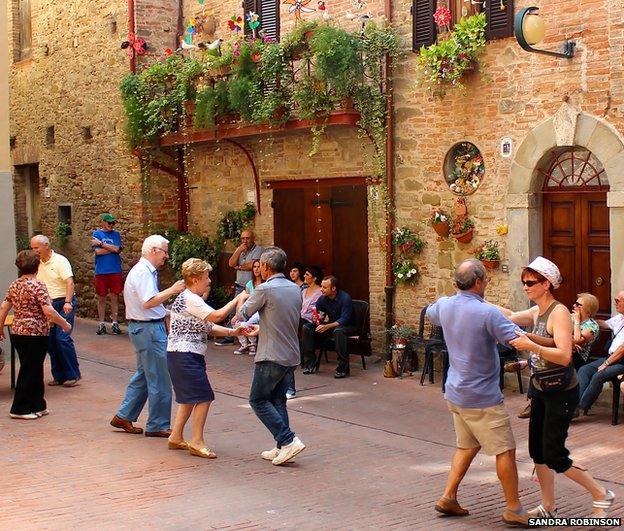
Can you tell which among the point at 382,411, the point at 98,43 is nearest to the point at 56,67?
the point at 98,43

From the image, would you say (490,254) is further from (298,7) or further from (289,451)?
(298,7)

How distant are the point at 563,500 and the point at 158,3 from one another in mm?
11909

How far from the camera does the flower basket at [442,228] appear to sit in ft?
37.7

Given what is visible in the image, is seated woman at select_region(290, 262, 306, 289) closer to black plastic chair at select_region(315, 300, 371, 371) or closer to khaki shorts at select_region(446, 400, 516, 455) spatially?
black plastic chair at select_region(315, 300, 371, 371)

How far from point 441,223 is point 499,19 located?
7.90 ft

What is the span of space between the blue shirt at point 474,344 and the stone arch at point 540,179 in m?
4.39

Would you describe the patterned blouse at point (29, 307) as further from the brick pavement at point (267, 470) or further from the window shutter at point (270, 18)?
the window shutter at point (270, 18)

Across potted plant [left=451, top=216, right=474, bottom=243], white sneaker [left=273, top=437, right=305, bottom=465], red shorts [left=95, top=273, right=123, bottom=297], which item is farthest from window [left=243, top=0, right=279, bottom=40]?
white sneaker [left=273, top=437, right=305, bottom=465]

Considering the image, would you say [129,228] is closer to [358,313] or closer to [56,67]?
[56,67]

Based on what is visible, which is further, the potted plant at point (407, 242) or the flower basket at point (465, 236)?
the potted plant at point (407, 242)

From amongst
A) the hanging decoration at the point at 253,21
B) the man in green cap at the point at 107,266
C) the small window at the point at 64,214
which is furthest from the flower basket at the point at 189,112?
the small window at the point at 64,214

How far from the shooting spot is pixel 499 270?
36.3ft

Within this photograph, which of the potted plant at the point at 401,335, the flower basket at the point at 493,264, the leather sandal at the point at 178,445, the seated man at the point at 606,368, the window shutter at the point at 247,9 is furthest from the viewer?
the window shutter at the point at 247,9

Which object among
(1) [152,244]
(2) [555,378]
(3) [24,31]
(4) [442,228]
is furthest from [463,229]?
(3) [24,31]
